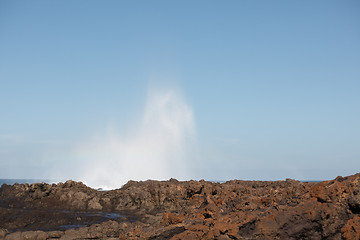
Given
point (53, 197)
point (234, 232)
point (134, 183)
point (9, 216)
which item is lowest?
point (234, 232)

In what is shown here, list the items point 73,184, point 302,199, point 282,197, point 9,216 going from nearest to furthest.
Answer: point 302,199
point 282,197
point 9,216
point 73,184

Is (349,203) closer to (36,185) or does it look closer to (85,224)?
(85,224)

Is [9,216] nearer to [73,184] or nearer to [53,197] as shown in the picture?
[53,197]

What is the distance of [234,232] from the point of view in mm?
11531

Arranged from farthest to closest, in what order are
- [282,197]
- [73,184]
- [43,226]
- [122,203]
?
[73,184]
[122,203]
[43,226]
[282,197]

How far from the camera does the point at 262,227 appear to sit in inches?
447

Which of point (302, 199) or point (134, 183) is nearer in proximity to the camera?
point (302, 199)

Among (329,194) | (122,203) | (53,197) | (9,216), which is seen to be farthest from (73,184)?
(329,194)

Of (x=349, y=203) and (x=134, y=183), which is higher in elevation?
(x=134, y=183)

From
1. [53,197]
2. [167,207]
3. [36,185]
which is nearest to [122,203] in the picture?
[167,207]

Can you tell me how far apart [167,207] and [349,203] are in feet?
77.2

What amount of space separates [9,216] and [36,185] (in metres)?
10.1

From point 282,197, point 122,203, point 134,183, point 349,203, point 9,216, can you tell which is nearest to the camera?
point 349,203

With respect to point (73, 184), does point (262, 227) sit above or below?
below
